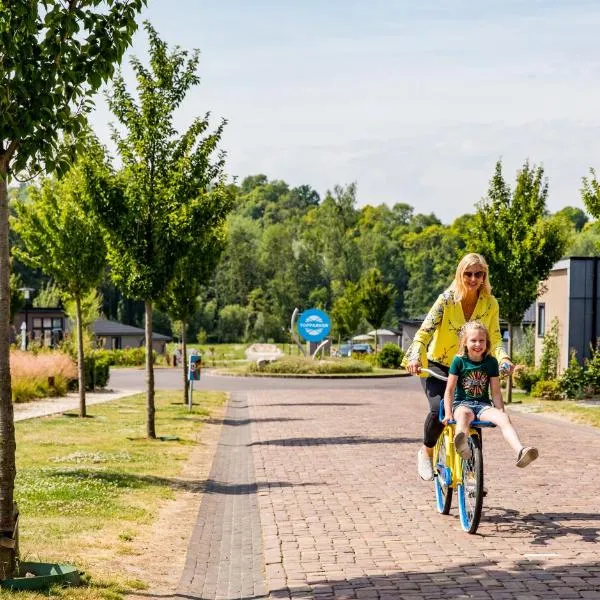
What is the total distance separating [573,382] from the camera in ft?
90.9

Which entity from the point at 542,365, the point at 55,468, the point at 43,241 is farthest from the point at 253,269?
the point at 55,468

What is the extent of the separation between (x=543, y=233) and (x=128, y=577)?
2171 cm

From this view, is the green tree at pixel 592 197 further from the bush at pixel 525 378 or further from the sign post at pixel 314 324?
the sign post at pixel 314 324

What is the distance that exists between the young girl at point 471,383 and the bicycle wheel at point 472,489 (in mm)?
89

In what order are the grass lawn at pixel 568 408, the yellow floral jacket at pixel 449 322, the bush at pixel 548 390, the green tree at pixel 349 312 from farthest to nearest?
1. the green tree at pixel 349 312
2. the bush at pixel 548 390
3. the grass lawn at pixel 568 408
4. the yellow floral jacket at pixel 449 322

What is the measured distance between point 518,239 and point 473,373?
1990cm

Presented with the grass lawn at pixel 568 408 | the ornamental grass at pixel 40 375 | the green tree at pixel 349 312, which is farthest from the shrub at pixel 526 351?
the green tree at pixel 349 312

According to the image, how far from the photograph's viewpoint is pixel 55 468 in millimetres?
12320

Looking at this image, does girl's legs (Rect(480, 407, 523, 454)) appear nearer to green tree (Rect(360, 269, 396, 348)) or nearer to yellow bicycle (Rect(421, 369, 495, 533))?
yellow bicycle (Rect(421, 369, 495, 533))

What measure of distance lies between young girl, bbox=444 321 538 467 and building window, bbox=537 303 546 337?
94.9ft

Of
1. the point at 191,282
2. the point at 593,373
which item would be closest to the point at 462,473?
the point at 191,282

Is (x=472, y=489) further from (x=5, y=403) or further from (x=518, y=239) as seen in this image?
(x=518, y=239)

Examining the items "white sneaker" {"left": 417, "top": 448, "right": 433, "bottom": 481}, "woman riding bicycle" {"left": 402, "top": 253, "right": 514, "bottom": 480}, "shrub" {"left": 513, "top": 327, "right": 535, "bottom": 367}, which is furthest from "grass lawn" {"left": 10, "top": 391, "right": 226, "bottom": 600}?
"shrub" {"left": 513, "top": 327, "right": 535, "bottom": 367}

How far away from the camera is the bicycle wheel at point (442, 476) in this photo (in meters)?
8.39
